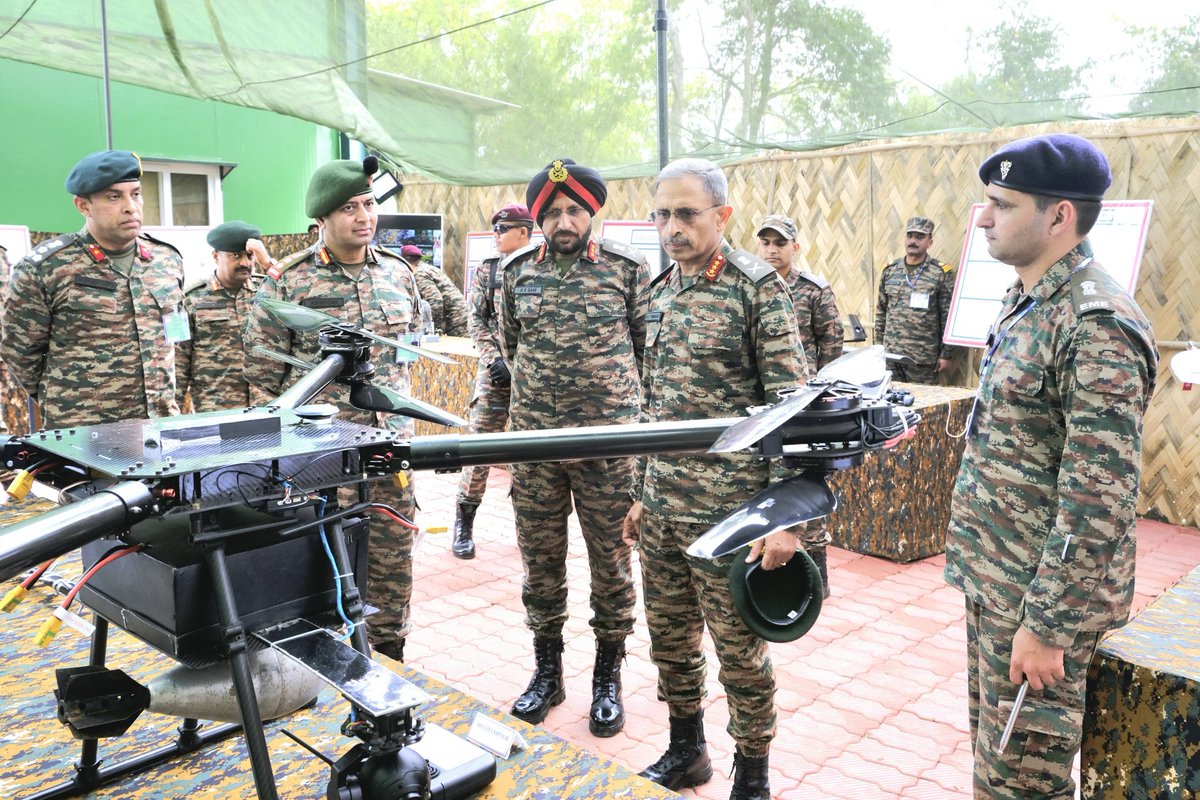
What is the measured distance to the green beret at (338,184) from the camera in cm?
334

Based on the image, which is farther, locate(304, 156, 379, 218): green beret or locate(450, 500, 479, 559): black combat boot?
locate(450, 500, 479, 559): black combat boot

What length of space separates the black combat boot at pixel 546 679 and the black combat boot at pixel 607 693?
0.55 feet

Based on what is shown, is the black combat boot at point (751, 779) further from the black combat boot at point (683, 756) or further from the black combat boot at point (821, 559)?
the black combat boot at point (821, 559)

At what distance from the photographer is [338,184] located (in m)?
3.35

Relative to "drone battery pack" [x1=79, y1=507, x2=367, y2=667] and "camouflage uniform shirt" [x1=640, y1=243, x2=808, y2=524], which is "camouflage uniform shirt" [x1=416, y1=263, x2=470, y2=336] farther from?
"drone battery pack" [x1=79, y1=507, x2=367, y2=667]

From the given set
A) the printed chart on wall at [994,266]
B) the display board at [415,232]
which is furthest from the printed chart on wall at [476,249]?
the printed chart on wall at [994,266]

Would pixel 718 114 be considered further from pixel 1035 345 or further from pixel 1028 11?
pixel 1035 345

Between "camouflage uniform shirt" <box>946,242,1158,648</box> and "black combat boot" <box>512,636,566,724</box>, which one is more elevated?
"camouflage uniform shirt" <box>946,242,1158,648</box>

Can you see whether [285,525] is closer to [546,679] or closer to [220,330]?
[546,679]

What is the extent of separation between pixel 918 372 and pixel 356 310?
5.66 metres

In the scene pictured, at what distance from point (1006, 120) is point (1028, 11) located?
70cm

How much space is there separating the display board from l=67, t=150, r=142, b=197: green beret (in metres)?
6.95

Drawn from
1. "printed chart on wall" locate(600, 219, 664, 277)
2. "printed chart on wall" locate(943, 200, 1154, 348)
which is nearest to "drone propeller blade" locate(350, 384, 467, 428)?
"printed chart on wall" locate(943, 200, 1154, 348)

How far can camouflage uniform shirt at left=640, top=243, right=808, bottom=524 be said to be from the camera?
8.86ft
